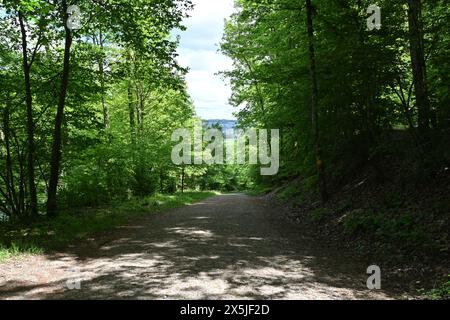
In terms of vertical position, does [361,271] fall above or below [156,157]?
below

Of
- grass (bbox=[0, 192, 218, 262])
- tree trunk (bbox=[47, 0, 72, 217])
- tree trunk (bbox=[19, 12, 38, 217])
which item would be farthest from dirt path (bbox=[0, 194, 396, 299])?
tree trunk (bbox=[19, 12, 38, 217])

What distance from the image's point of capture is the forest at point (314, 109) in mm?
9547

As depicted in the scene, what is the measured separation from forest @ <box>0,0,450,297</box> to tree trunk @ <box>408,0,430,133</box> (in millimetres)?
43

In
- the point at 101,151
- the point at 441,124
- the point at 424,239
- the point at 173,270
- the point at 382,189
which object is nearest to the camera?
the point at 173,270

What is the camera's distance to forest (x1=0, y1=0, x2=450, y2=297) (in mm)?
9547

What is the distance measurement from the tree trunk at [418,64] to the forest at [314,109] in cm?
4

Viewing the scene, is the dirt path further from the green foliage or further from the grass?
the green foliage

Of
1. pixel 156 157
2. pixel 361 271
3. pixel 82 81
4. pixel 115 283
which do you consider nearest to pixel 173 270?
pixel 115 283

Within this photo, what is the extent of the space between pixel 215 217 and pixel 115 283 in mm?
9308

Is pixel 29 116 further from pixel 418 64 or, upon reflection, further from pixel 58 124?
pixel 418 64

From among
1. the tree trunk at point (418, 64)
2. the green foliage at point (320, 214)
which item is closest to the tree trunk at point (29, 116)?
the green foliage at point (320, 214)

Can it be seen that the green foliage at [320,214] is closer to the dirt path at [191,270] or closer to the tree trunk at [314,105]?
the tree trunk at [314,105]

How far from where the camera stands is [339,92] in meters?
11.8

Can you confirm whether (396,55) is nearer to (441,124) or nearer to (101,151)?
(441,124)
